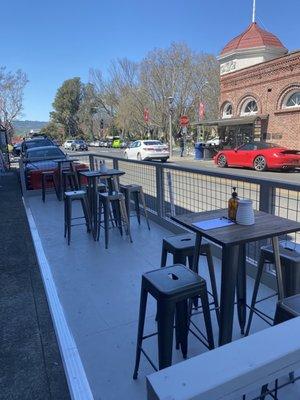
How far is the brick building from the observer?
64.5 ft

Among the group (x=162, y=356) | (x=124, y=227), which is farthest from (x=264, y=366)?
(x=124, y=227)

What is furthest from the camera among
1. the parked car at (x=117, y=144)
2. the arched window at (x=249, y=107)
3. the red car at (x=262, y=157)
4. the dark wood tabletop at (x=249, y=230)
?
the parked car at (x=117, y=144)

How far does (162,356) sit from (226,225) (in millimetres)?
1034

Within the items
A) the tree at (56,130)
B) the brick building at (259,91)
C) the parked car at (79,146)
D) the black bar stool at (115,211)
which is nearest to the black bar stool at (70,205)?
the black bar stool at (115,211)

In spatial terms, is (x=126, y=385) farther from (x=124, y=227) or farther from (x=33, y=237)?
(x=33, y=237)

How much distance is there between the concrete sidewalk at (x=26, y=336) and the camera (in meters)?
2.51

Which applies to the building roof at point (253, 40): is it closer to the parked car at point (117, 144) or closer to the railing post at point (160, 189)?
the railing post at point (160, 189)

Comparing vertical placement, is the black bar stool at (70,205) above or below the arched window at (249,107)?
below

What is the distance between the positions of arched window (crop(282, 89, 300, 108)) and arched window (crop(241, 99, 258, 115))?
2558 millimetres

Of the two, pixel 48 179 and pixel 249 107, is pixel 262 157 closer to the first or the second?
pixel 249 107

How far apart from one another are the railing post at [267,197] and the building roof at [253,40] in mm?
23793

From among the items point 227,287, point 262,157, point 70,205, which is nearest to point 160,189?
point 70,205

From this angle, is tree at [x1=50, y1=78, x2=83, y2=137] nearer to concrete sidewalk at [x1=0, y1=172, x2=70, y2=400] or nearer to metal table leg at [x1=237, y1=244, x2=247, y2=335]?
concrete sidewalk at [x1=0, y1=172, x2=70, y2=400]

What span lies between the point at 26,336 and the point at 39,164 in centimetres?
845
